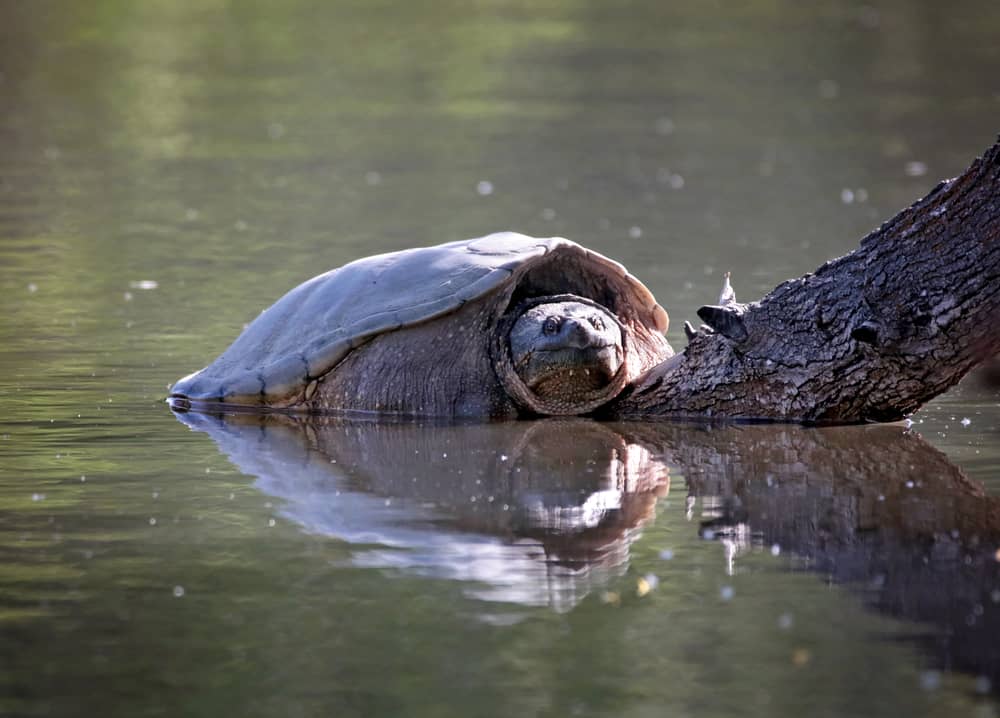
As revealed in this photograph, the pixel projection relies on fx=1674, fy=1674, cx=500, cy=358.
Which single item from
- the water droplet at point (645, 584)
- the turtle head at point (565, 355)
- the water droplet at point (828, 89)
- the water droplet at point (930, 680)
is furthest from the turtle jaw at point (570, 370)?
the water droplet at point (828, 89)

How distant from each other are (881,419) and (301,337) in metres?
2.50

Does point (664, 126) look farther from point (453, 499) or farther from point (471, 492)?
point (453, 499)

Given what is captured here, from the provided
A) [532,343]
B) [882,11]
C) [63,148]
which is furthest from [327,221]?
[882,11]

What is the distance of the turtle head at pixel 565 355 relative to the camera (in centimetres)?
692

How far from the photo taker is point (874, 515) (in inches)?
214

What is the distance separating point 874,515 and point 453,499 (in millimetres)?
1414

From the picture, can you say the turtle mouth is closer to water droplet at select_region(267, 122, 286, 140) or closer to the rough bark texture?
the rough bark texture

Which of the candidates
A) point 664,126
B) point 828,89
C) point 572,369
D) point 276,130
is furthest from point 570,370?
point 828,89

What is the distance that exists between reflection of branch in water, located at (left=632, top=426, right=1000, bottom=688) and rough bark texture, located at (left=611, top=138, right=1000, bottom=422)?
0.17m

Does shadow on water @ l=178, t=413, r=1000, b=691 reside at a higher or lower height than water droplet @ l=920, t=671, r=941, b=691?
higher

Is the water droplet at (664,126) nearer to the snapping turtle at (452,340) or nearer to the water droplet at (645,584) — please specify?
the snapping turtle at (452,340)

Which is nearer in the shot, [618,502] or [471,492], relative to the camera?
[618,502]

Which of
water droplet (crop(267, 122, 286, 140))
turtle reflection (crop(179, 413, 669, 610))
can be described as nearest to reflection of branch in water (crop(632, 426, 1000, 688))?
turtle reflection (crop(179, 413, 669, 610))

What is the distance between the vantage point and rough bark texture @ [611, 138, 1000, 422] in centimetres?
621
